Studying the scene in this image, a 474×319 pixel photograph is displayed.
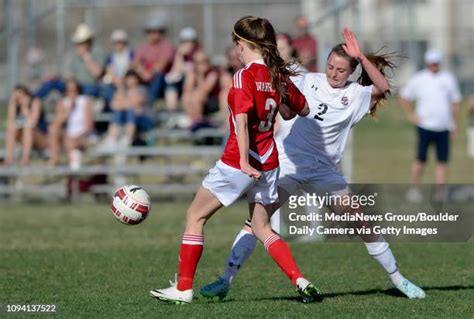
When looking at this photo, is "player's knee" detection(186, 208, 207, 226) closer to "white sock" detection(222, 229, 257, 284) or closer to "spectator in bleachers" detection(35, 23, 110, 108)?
"white sock" detection(222, 229, 257, 284)

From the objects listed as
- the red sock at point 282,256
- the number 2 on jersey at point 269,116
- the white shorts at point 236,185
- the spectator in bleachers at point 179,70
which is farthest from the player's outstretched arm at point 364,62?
the spectator in bleachers at point 179,70

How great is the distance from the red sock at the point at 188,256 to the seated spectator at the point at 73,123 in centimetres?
995

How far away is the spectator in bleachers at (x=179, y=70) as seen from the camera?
18031 millimetres

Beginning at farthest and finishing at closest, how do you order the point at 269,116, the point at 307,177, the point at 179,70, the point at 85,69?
the point at 85,69, the point at 179,70, the point at 307,177, the point at 269,116

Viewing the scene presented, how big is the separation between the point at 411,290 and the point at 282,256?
1.12 metres

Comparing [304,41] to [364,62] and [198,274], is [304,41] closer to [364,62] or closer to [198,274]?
[198,274]

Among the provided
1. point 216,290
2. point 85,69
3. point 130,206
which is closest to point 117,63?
point 85,69

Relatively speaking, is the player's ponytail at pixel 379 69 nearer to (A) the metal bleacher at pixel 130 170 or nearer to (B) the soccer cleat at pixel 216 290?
(B) the soccer cleat at pixel 216 290

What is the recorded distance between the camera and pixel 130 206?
793cm

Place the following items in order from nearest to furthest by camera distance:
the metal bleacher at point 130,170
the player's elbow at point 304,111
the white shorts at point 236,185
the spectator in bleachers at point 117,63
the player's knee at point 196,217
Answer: the white shorts at point 236,185, the player's knee at point 196,217, the player's elbow at point 304,111, the metal bleacher at point 130,170, the spectator in bleachers at point 117,63

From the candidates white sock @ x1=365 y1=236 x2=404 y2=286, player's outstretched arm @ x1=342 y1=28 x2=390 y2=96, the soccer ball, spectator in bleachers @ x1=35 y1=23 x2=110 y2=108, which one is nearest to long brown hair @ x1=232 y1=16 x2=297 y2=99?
player's outstretched arm @ x1=342 y1=28 x2=390 y2=96

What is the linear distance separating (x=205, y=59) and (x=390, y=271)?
1022 centimetres

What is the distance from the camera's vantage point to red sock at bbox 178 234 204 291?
296 inches

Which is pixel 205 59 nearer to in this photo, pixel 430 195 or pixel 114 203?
pixel 430 195
